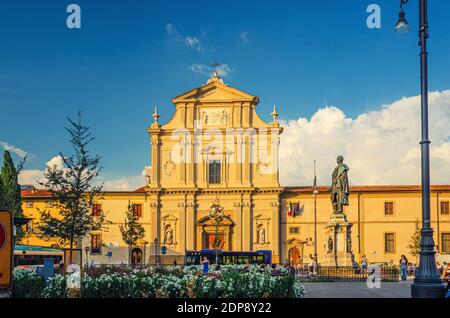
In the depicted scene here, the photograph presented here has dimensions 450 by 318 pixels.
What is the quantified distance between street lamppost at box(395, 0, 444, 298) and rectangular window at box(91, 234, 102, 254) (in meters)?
54.7

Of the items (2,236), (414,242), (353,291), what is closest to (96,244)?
(414,242)

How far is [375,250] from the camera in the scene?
65375mm

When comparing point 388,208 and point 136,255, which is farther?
point 136,255

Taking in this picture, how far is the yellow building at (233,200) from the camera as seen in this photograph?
6575 cm

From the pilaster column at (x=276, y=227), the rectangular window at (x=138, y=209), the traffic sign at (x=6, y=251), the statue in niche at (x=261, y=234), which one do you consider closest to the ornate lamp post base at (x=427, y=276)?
the traffic sign at (x=6, y=251)

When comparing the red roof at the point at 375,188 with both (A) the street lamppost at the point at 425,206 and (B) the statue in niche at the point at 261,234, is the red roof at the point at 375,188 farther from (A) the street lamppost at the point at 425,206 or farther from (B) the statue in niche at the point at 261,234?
(A) the street lamppost at the point at 425,206

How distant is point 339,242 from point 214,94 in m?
33.8

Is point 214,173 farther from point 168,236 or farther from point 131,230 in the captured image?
point 131,230

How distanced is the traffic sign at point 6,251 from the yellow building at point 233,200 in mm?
51833

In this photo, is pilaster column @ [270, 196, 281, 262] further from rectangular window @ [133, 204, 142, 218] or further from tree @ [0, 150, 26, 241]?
tree @ [0, 150, 26, 241]

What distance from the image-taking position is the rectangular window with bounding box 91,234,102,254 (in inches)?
2667

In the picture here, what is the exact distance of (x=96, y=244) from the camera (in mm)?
68062
